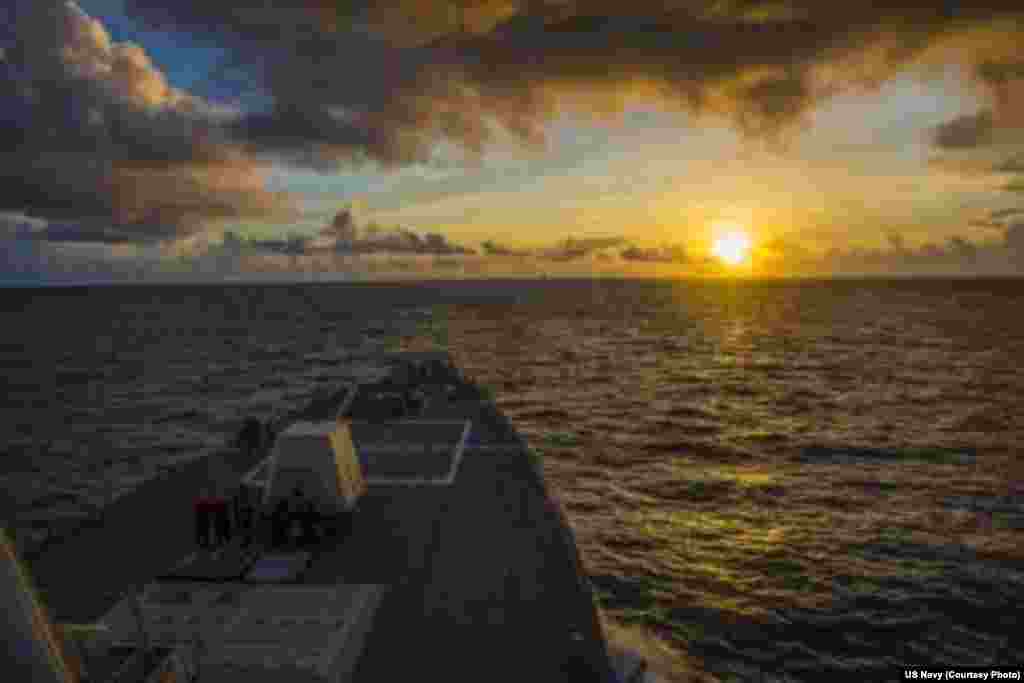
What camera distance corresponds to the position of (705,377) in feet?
248

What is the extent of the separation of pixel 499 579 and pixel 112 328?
547 ft

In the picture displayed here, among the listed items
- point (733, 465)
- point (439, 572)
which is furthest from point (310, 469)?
→ point (733, 465)

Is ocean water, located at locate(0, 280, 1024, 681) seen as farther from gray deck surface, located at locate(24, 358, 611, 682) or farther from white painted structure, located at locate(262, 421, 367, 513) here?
white painted structure, located at locate(262, 421, 367, 513)

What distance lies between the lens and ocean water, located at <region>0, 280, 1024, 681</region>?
21297 millimetres

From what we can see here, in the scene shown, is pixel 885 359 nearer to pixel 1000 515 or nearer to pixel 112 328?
pixel 1000 515

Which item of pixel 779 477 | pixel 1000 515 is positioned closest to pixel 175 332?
pixel 779 477

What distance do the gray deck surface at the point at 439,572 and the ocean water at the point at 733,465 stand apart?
6.29 meters

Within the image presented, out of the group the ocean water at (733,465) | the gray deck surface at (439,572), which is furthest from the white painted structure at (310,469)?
the ocean water at (733,465)

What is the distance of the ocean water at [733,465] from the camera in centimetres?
2130

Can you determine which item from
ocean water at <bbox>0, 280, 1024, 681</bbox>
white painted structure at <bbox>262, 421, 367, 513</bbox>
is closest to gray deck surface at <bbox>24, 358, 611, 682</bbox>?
white painted structure at <bbox>262, 421, 367, 513</bbox>

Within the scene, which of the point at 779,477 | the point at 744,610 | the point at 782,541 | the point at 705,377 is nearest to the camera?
the point at 744,610

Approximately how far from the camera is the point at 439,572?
51.5ft

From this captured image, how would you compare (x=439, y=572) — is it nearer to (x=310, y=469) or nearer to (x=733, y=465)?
(x=310, y=469)

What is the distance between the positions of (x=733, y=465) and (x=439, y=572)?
28.2m
